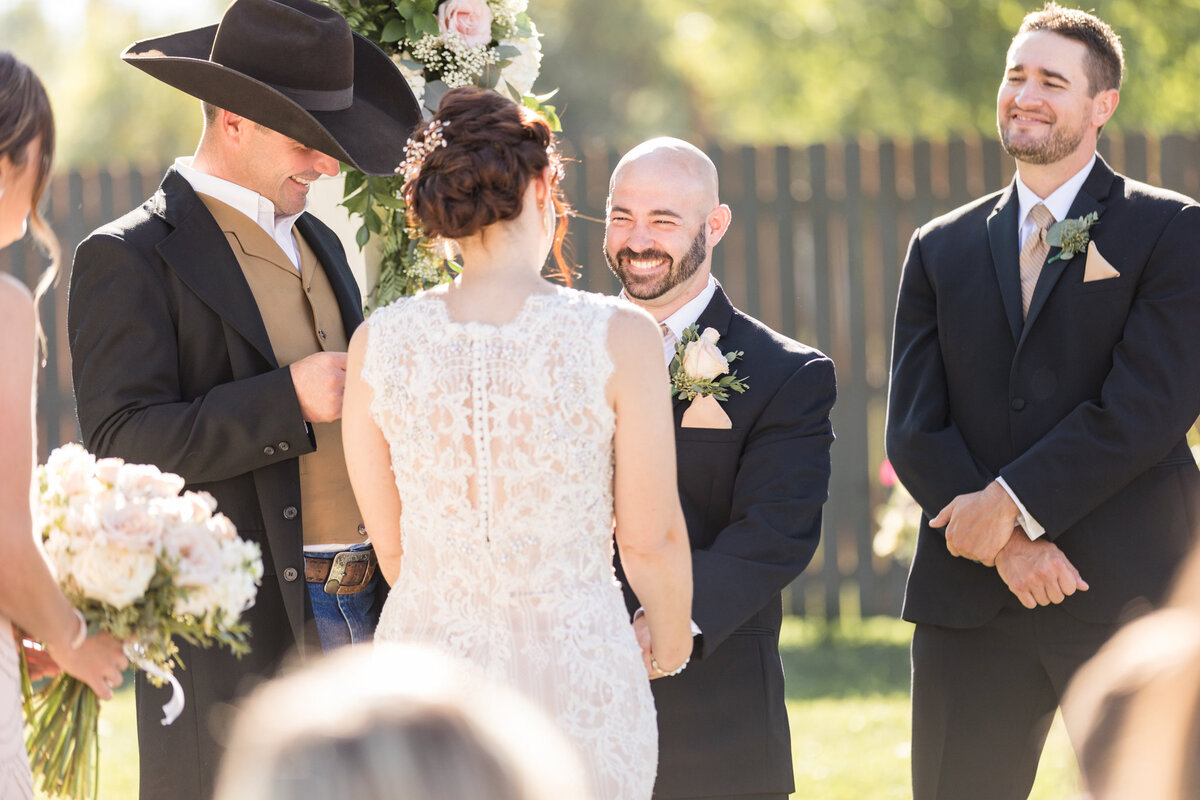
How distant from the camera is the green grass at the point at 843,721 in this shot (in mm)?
5547

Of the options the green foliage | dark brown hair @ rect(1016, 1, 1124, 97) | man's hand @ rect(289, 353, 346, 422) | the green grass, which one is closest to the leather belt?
man's hand @ rect(289, 353, 346, 422)

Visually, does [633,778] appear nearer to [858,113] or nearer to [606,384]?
[606,384]

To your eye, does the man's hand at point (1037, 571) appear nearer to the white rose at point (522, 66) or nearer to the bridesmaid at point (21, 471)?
the white rose at point (522, 66)

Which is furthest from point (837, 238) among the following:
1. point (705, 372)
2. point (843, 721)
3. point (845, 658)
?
point (705, 372)

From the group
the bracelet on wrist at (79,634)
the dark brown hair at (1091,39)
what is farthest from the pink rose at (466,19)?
the bracelet on wrist at (79,634)

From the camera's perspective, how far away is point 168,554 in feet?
7.92

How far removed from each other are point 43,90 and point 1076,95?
2.78m

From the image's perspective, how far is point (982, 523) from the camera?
3.72 meters

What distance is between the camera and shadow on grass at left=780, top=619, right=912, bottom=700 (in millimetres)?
6953

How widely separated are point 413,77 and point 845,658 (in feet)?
15.3

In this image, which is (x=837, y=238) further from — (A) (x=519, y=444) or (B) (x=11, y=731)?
(B) (x=11, y=731)

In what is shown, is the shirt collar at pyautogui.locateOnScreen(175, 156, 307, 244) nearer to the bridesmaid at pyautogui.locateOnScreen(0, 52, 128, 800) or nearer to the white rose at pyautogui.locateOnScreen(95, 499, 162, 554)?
the bridesmaid at pyautogui.locateOnScreen(0, 52, 128, 800)

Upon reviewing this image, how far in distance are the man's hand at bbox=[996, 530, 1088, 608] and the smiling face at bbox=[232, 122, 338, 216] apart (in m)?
2.10

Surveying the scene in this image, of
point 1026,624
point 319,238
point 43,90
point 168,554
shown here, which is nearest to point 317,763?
point 168,554
